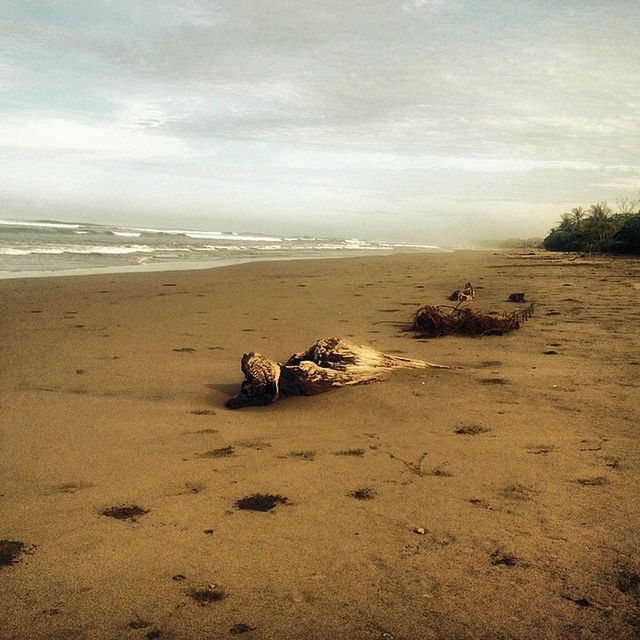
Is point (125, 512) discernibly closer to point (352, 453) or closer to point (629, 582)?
point (352, 453)

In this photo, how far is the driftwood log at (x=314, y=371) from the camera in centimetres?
509

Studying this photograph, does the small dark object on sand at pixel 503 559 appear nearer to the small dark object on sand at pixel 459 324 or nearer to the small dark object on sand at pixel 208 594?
the small dark object on sand at pixel 208 594

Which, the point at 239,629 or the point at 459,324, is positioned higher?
the point at 459,324

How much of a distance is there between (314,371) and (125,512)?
8.12 feet

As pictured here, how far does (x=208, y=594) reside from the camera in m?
2.43

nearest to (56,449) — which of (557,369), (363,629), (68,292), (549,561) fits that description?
(363,629)

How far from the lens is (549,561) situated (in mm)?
2613

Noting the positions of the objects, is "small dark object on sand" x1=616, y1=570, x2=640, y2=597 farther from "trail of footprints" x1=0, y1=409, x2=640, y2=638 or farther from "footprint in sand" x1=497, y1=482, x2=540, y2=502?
"footprint in sand" x1=497, y1=482, x2=540, y2=502

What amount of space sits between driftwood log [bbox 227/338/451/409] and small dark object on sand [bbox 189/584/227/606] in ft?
8.53

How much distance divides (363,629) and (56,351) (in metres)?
5.89

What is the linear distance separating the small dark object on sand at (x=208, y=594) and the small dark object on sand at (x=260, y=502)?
2.32ft

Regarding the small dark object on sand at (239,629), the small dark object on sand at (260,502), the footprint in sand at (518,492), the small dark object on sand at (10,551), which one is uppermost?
the footprint in sand at (518,492)

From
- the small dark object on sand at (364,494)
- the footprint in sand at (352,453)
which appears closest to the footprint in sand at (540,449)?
the footprint in sand at (352,453)

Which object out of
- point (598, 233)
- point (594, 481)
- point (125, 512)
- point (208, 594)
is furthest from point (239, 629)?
point (598, 233)
